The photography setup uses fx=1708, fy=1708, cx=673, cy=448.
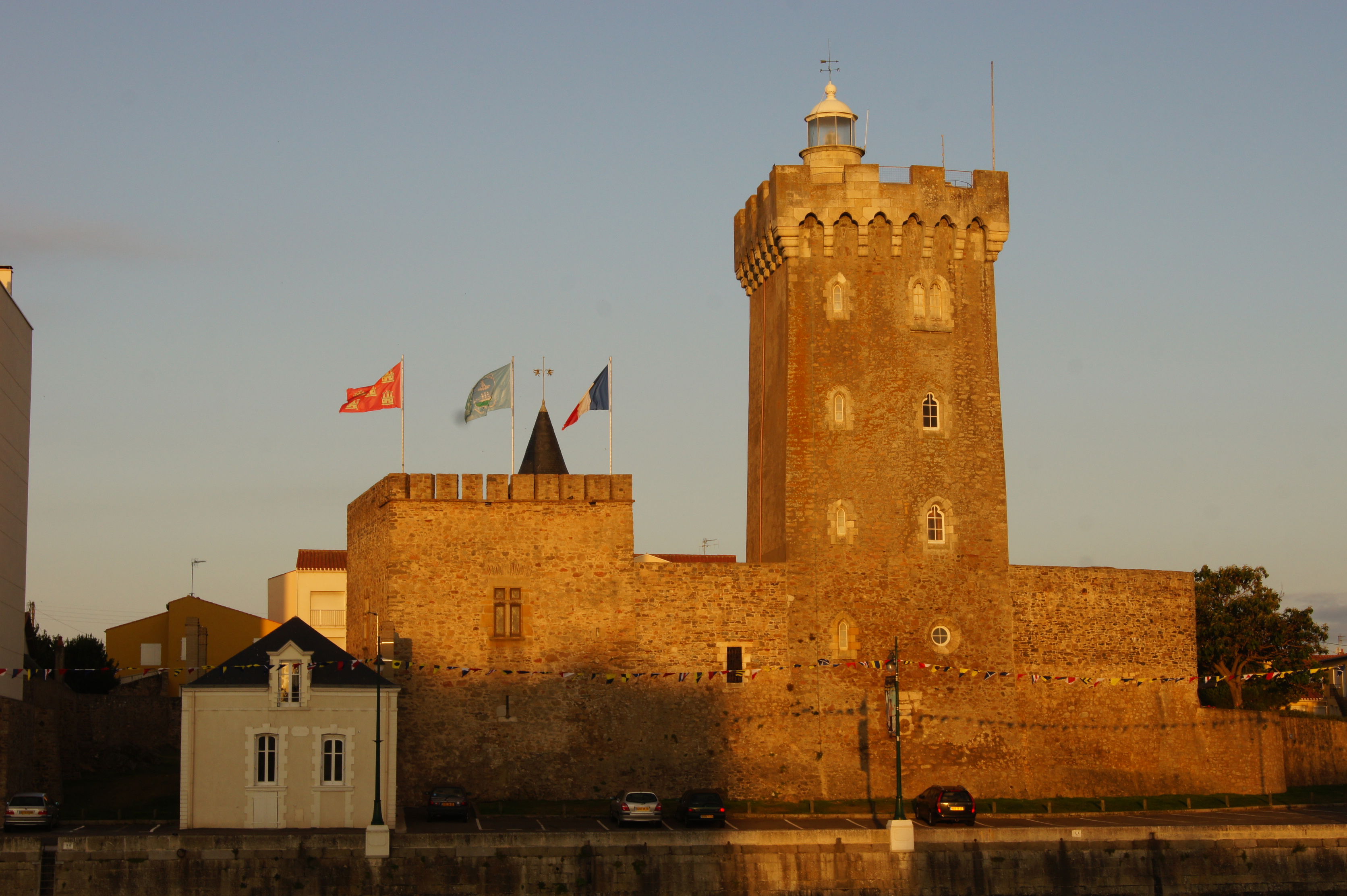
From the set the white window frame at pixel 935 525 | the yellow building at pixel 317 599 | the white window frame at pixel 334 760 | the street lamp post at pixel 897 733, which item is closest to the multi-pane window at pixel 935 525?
the white window frame at pixel 935 525

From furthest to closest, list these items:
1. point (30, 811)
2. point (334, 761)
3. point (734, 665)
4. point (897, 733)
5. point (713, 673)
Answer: point (734, 665), point (713, 673), point (897, 733), point (334, 761), point (30, 811)

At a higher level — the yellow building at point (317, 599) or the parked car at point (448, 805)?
the yellow building at point (317, 599)

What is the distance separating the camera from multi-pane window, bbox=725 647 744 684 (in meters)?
47.6

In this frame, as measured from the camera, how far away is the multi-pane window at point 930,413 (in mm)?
49812

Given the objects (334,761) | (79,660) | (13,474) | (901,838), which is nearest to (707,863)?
(901,838)

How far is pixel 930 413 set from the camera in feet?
164

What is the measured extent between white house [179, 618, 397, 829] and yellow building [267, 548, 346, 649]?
3849 centimetres

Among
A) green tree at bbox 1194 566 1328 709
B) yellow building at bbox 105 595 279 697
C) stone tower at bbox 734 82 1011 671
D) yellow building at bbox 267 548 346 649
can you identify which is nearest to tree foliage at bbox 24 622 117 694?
yellow building at bbox 105 595 279 697

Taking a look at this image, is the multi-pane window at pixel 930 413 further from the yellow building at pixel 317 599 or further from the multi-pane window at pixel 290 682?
the yellow building at pixel 317 599

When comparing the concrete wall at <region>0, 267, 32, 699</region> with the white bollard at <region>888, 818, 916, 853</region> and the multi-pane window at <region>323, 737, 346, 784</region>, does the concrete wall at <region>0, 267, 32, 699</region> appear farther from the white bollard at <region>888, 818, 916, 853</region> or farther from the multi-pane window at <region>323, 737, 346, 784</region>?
the white bollard at <region>888, 818, 916, 853</region>

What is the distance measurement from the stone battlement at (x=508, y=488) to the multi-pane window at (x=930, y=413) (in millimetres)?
8923

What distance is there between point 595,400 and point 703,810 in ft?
41.5

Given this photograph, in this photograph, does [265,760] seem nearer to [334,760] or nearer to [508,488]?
[334,760]

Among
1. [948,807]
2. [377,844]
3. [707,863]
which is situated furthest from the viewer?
[948,807]
